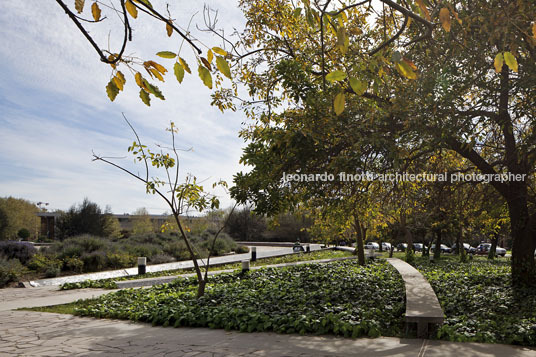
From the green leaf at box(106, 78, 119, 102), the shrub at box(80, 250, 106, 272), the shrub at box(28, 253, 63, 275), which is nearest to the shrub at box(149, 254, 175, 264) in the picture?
the shrub at box(80, 250, 106, 272)

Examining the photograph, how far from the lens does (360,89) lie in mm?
2293

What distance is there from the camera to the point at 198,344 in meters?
5.45

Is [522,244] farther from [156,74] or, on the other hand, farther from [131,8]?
[131,8]

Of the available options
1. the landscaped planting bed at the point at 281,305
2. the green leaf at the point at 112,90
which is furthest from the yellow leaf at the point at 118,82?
the landscaped planting bed at the point at 281,305

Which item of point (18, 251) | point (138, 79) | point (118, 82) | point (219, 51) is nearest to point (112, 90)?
point (118, 82)

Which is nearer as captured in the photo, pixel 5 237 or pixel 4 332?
pixel 4 332

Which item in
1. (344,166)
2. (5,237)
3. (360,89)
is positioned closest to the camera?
(360,89)

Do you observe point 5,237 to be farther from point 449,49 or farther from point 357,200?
point 449,49

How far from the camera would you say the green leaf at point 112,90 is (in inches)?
100

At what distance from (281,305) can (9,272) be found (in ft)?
35.9

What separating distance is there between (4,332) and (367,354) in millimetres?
6060

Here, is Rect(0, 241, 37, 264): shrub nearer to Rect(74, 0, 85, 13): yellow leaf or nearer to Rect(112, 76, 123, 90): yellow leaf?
Rect(112, 76, 123, 90): yellow leaf

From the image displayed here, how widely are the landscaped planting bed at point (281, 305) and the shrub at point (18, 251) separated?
27.1 ft

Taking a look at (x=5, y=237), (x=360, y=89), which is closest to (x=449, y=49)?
(x=360, y=89)
